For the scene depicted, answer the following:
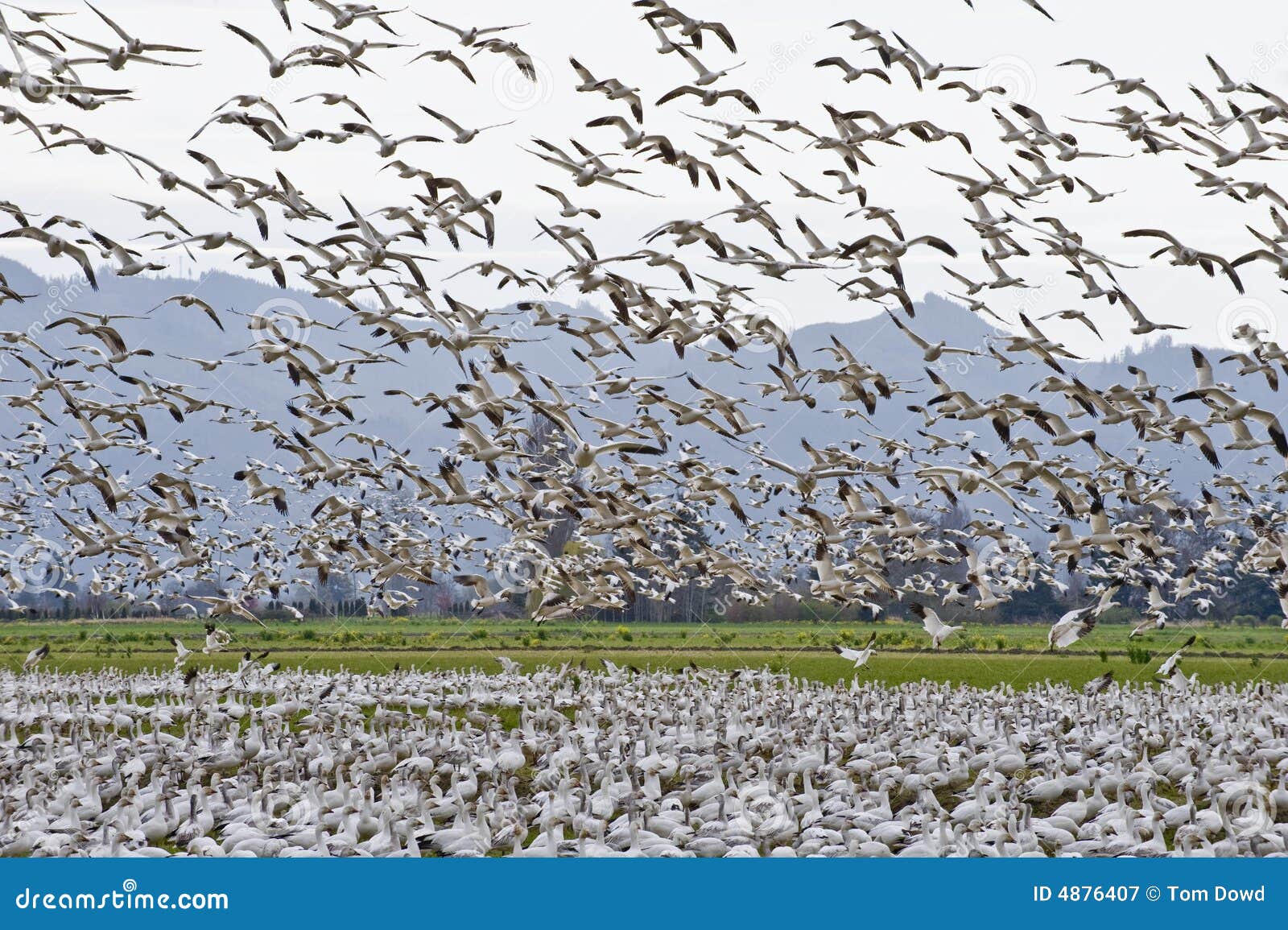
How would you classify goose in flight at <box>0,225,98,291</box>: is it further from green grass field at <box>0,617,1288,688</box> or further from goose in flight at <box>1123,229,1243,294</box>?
green grass field at <box>0,617,1288,688</box>

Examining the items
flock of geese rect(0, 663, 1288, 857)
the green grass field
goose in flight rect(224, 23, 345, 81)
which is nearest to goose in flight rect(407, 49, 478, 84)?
goose in flight rect(224, 23, 345, 81)

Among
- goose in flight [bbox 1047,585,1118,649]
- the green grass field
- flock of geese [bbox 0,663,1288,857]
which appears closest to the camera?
flock of geese [bbox 0,663,1288,857]

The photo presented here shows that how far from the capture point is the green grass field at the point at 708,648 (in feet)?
147

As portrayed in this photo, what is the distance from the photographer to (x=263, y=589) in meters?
34.7

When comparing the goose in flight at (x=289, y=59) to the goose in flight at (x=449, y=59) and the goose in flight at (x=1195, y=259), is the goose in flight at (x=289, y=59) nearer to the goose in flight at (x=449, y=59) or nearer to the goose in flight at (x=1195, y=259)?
the goose in flight at (x=449, y=59)

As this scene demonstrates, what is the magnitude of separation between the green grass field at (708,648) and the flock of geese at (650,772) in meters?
8.61

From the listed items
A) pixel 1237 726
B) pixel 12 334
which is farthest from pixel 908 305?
pixel 12 334

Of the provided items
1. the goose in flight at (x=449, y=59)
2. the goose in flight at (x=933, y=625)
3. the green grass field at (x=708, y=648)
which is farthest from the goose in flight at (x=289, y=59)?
the green grass field at (x=708, y=648)

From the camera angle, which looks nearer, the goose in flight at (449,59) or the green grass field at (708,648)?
the goose in flight at (449,59)

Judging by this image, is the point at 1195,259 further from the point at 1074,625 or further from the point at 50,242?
the point at 50,242

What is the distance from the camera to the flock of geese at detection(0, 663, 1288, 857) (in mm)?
18453

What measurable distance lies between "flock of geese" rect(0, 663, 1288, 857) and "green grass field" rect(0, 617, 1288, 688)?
8.61 meters

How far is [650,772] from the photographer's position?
893 inches

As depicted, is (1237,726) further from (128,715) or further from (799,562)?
(128,715)
